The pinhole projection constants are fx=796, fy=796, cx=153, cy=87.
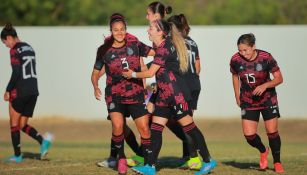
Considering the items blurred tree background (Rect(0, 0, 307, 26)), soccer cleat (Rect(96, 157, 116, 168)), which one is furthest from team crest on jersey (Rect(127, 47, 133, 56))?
blurred tree background (Rect(0, 0, 307, 26))

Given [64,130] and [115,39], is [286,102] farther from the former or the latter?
[115,39]

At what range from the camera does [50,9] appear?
3500 cm

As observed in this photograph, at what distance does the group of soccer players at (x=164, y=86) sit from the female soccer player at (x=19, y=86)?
2.27 metres

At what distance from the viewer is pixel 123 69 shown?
34.2 ft

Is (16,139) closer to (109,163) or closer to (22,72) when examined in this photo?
(22,72)

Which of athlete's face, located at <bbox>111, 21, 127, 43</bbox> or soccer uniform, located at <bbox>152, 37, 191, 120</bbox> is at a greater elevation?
athlete's face, located at <bbox>111, 21, 127, 43</bbox>

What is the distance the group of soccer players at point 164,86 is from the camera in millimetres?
10281

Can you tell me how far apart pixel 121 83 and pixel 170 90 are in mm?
684

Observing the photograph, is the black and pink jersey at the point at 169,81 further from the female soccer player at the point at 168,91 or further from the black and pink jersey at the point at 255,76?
the black and pink jersey at the point at 255,76

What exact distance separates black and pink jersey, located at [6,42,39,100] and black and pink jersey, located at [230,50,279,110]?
12.3ft

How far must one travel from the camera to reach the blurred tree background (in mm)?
33781

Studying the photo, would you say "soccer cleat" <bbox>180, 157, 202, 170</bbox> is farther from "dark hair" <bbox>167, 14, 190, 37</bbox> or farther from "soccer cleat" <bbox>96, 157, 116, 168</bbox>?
"dark hair" <bbox>167, 14, 190, 37</bbox>

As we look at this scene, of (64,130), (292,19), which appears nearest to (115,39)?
(64,130)

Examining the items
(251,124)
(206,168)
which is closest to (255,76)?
(251,124)
